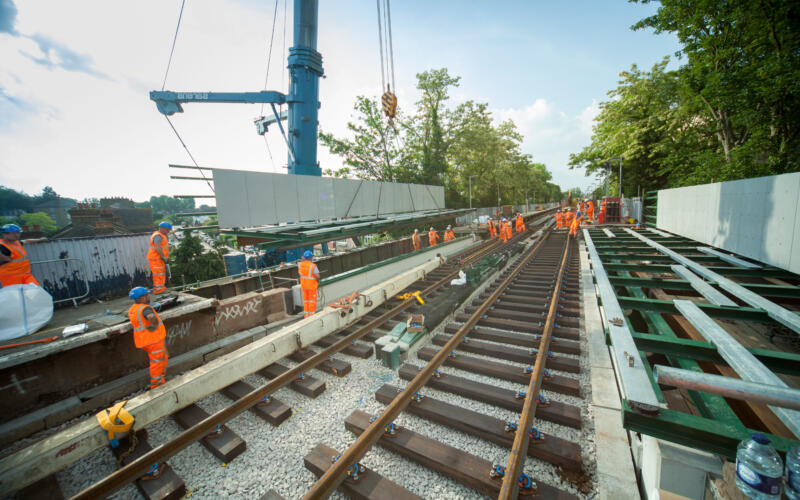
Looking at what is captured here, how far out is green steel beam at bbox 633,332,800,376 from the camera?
2562 millimetres

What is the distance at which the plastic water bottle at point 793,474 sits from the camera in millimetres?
1462

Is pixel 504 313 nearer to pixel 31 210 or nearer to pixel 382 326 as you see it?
pixel 382 326

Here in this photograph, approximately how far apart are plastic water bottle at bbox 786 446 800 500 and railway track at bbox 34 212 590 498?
161 centimetres

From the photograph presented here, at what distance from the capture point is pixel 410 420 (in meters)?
3.75

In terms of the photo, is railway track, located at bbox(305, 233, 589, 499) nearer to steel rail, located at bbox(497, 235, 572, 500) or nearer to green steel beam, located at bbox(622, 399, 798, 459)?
steel rail, located at bbox(497, 235, 572, 500)

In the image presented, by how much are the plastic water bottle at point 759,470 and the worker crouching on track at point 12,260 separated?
1018cm

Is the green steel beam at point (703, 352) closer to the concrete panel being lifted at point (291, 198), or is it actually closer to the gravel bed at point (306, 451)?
the gravel bed at point (306, 451)

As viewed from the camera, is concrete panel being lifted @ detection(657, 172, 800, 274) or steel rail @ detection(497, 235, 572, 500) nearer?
steel rail @ detection(497, 235, 572, 500)

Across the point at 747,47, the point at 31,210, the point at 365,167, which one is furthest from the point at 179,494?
the point at 31,210

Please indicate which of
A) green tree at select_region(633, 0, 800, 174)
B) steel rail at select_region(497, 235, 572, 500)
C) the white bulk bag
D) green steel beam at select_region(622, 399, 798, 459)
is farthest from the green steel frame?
green tree at select_region(633, 0, 800, 174)

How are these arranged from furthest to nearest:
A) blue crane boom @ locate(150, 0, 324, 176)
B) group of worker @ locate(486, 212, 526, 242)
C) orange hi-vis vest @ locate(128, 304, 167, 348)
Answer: group of worker @ locate(486, 212, 526, 242), blue crane boom @ locate(150, 0, 324, 176), orange hi-vis vest @ locate(128, 304, 167, 348)

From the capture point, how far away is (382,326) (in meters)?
6.58

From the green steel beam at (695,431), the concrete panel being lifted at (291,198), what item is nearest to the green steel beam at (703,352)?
the green steel beam at (695,431)

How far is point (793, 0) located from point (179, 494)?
2076 centimetres
